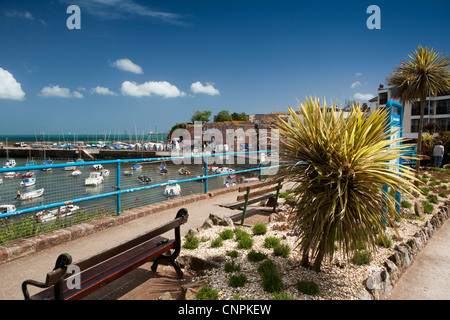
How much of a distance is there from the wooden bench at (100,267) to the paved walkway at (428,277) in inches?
115

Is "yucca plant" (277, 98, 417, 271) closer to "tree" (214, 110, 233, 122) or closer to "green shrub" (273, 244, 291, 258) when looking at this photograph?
"green shrub" (273, 244, 291, 258)

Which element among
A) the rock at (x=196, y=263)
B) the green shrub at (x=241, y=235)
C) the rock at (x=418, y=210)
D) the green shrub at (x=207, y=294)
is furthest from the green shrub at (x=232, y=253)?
the rock at (x=418, y=210)

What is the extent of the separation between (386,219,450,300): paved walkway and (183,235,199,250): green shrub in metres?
2.71

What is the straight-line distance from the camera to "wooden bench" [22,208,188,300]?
2235 millimetres

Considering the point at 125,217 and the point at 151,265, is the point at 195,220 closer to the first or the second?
the point at 125,217

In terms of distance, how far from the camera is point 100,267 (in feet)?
9.66

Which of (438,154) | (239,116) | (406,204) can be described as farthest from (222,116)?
(406,204)

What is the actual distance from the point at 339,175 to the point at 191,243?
256 cm

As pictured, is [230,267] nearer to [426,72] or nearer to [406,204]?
[406,204]

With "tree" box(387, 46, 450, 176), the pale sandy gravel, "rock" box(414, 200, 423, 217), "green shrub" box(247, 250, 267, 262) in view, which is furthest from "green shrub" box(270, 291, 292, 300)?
"tree" box(387, 46, 450, 176)

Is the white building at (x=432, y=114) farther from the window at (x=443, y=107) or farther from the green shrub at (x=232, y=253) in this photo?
the green shrub at (x=232, y=253)

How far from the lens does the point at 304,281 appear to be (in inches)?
126
